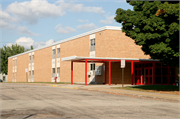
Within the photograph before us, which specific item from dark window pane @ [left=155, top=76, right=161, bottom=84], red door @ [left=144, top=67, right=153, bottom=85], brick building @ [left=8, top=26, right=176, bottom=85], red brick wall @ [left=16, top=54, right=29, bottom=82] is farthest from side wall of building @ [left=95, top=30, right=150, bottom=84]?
red brick wall @ [left=16, top=54, right=29, bottom=82]

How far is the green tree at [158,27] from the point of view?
1636 cm

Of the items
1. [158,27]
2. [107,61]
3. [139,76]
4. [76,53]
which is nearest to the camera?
[158,27]

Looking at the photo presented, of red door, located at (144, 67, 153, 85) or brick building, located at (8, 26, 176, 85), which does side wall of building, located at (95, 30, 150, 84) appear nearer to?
brick building, located at (8, 26, 176, 85)

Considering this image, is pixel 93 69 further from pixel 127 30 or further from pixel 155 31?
pixel 155 31

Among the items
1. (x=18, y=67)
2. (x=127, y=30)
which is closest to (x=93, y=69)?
(x=127, y=30)

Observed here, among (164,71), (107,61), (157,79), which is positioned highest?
(107,61)

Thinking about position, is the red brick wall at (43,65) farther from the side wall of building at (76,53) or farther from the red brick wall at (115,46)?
the red brick wall at (115,46)

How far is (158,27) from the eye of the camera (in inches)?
680

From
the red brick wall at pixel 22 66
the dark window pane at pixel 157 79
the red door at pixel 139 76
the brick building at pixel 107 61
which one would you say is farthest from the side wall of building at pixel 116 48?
the red brick wall at pixel 22 66

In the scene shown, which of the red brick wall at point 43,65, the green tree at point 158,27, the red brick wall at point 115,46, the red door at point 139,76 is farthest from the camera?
the red brick wall at point 43,65

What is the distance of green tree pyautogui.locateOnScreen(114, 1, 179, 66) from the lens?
644 inches

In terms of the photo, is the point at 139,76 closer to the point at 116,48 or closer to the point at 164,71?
the point at 164,71

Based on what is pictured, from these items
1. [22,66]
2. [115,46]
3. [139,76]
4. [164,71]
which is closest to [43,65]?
[22,66]

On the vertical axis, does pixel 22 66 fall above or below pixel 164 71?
above
